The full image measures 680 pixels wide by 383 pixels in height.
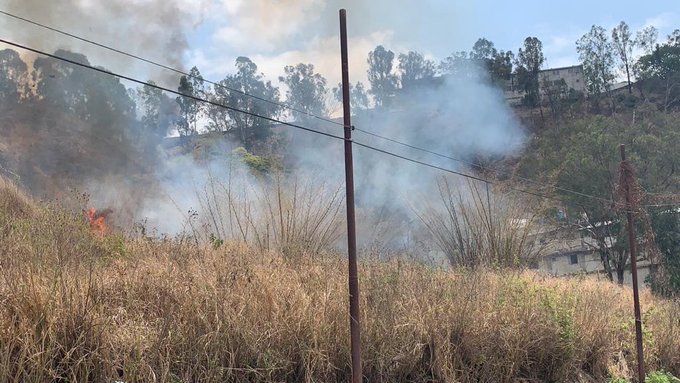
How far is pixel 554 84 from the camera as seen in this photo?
50.3 metres

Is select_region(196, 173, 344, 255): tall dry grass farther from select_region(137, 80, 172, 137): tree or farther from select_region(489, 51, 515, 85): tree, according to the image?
select_region(489, 51, 515, 85): tree

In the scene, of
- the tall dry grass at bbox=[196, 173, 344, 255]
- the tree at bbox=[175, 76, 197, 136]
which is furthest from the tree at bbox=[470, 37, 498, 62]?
the tall dry grass at bbox=[196, 173, 344, 255]

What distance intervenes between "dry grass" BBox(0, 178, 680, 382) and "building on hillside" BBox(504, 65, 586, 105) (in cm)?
4473

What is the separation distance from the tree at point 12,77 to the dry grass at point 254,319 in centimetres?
2295

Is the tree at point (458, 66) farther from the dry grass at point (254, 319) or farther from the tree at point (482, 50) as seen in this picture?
the dry grass at point (254, 319)

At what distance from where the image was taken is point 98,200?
732 inches

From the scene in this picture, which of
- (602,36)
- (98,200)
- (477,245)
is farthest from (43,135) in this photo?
(602,36)

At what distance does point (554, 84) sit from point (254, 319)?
52.1 metres

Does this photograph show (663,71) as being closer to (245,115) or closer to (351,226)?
(245,115)

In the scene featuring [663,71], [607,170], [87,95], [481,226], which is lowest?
[481,226]

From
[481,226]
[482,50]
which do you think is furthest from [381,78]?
[481,226]

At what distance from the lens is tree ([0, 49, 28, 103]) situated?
25.0 m

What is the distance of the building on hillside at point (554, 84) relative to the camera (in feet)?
156

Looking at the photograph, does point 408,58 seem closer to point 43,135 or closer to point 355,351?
point 43,135
